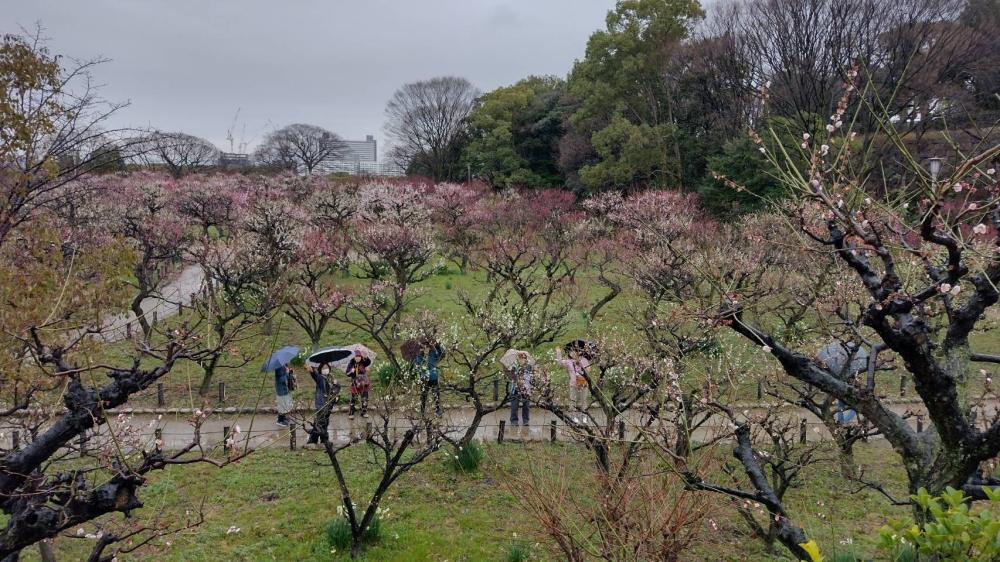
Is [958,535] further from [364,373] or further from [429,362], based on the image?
[364,373]

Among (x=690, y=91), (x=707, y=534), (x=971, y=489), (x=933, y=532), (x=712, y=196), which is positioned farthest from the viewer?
(x=690, y=91)

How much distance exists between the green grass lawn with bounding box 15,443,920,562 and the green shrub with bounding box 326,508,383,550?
0.10 metres

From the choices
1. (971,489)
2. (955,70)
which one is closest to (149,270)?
(971,489)

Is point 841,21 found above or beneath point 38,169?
above

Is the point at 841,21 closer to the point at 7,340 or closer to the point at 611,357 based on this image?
the point at 611,357

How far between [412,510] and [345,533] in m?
1.29

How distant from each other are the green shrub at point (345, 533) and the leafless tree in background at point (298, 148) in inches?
2011

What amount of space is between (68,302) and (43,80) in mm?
2361

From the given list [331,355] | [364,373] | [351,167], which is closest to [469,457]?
[364,373]

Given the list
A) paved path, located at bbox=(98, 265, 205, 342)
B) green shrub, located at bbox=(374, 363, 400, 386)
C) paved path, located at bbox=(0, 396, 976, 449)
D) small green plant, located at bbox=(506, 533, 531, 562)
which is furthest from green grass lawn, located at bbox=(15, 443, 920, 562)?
paved path, located at bbox=(98, 265, 205, 342)

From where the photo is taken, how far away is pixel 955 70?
822 inches

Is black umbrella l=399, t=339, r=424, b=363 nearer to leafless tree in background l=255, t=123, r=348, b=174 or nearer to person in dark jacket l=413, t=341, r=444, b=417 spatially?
person in dark jacket l=413, t=341, r=444, b=417

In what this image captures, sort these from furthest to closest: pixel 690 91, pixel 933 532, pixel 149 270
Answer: pixel 690 91 < pixel 149 270 < pixel 933 532

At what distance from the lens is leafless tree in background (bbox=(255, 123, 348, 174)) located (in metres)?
53.7
